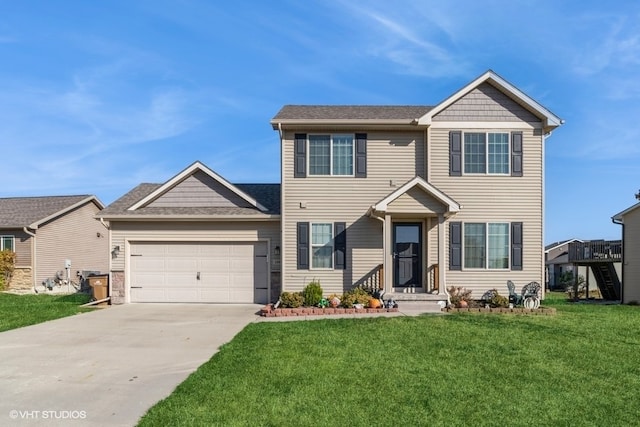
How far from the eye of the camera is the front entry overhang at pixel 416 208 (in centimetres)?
1350

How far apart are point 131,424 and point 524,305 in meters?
11.4

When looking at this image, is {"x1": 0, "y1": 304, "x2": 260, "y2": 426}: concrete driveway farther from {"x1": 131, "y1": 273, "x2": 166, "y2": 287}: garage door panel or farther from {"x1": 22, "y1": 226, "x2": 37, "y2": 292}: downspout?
{"x1": 22, "y1": 226, "x2": 37, "y2": 292}: downspout

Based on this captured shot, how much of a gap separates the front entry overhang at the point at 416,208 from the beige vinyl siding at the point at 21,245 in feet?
59.0

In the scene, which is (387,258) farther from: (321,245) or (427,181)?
(427,181)

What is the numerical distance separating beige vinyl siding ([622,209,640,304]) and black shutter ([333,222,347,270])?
40.1 feet

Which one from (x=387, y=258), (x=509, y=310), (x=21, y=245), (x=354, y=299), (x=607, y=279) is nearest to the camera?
(x=509, y=310)

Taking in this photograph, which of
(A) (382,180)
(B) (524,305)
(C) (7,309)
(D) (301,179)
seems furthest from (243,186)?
(B) (524,305)

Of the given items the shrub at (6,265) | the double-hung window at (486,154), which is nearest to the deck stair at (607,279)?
the double-hung window at (486,154)

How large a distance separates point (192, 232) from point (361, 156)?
5995 mm

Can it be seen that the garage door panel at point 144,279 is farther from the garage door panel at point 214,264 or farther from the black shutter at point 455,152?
the black shutter at point 455,152

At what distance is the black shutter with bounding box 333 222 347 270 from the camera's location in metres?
14.9

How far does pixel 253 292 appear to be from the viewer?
15.6m

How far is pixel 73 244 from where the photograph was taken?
24.8 meters

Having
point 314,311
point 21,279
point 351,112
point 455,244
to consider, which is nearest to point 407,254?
point 455,244
